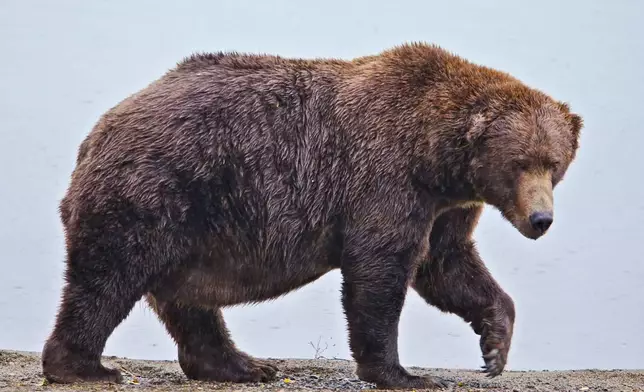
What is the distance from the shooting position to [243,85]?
774cm

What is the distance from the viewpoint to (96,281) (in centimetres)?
728

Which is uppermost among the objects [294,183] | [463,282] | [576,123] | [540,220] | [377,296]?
[576,123]

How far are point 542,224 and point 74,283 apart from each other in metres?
2.42

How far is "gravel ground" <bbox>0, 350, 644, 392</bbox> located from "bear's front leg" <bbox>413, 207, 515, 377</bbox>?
0.37 metres

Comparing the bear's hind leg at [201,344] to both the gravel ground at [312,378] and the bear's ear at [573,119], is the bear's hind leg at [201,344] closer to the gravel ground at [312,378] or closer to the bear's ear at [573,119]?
the gravel ground at [312,378]

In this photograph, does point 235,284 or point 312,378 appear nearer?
point 235,284

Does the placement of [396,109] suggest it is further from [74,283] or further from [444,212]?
[74,283]

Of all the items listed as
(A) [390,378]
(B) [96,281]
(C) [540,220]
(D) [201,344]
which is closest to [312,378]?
(D) [201,344]

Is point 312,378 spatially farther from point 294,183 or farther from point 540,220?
point 540,220

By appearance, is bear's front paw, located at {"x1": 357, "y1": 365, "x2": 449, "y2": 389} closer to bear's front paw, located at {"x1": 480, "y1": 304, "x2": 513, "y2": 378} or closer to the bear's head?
bear's front paw, located at {"x1": 480, "y1": 304, "x2": 513, "y2": 378}

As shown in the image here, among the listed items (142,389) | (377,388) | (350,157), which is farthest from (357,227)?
(142,389)

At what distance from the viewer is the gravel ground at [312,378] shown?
775 cm

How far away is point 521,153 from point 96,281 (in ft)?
7.55

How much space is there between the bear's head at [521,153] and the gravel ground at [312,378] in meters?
1.07
